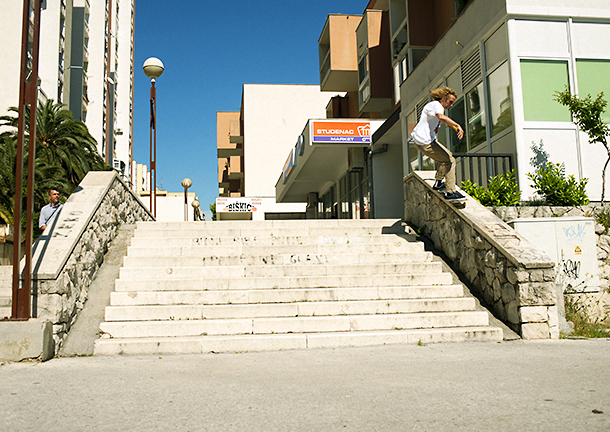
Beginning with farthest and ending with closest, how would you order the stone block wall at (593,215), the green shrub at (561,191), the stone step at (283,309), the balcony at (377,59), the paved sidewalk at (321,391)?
the balcony at (377,59) < the green shrub at (561,191) < the stone block wall at (593,215) < the stone step at (283,309) < the paved sidewalk at (321,391)

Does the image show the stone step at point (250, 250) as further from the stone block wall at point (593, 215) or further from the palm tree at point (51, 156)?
the palm tree at point (51, 156)

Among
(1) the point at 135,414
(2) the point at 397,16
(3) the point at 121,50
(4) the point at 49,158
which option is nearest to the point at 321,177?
(2) the point at 397,16

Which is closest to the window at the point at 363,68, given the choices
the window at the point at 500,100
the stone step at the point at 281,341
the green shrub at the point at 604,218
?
the window at the point at 500,100

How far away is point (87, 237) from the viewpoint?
284 inches

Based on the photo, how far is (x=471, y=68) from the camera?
12.3m

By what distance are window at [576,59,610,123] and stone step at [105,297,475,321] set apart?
630 centimetres

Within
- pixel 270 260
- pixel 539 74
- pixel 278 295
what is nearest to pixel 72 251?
pixel 278 295

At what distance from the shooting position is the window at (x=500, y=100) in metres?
10.7

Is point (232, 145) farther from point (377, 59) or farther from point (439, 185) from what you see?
point (439, 185)

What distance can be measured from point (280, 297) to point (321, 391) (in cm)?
302

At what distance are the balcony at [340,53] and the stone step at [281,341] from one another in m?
21.2

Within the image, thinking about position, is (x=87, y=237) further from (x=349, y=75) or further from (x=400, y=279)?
(x=349, y=75)

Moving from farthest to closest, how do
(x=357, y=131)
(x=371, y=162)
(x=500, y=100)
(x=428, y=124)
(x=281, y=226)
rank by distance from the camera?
(x=371, y=162)
(x=357, y=131)
(x=500, y=100)
(x=281, y=226)
(x=428, y=124)

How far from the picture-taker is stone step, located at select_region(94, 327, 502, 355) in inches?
227
